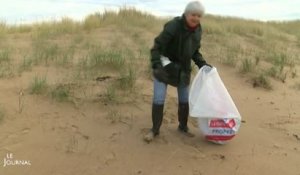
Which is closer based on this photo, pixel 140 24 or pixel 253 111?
pixel 253 111

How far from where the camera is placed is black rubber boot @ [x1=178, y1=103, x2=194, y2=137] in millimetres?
5960

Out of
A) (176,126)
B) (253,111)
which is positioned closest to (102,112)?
(176,126)

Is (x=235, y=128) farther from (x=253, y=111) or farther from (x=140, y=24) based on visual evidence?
(x=140, y=24)

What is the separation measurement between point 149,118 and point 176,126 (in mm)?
369

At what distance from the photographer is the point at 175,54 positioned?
18.7 ft

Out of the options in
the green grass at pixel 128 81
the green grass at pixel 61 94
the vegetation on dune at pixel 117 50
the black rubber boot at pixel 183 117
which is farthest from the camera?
the vegetation on dune at pixel 117 50

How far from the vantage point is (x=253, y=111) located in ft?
23.6

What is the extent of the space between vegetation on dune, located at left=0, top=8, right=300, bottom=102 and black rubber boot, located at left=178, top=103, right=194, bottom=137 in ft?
3.45

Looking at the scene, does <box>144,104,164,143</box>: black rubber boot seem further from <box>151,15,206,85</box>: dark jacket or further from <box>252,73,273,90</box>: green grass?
<box>252,73,273,90</box>: green grass

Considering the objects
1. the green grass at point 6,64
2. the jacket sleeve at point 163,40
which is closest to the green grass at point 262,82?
the jacket sleeve at point 163,40

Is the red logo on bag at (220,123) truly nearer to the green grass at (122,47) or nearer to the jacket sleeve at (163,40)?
the jacket sleeve at (163,40)

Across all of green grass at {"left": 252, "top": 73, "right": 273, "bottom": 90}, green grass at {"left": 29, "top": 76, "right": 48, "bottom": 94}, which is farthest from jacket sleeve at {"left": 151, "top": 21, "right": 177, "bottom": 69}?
green grass at {"left": 252, "top": 73, "right": 273, "bottom": 90}

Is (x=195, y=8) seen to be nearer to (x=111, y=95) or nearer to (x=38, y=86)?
(x=111, y=95)

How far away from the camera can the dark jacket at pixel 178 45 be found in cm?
549
